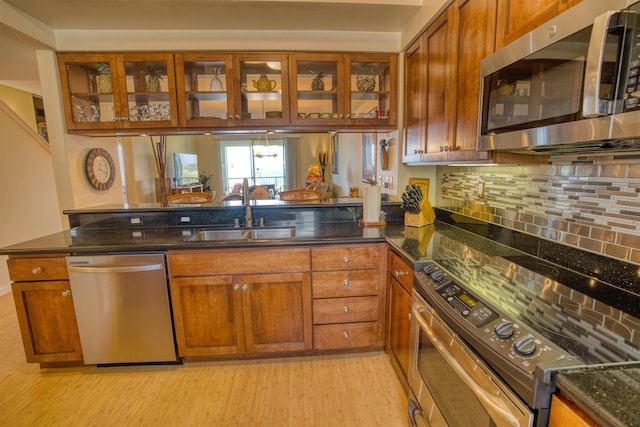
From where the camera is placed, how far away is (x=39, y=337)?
1.98m

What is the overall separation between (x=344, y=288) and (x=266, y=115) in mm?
1487

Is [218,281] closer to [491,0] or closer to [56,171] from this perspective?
[56,171]

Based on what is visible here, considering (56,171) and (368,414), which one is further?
(56,171)

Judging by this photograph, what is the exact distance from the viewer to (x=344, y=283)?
6.64 feet

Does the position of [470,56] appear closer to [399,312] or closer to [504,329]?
[504,329]

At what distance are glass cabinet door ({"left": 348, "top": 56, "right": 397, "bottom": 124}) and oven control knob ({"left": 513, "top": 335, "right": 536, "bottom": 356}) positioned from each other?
1957mm

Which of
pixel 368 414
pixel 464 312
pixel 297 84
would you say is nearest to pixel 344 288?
pixel 368 414

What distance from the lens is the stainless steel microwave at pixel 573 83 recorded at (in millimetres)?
698

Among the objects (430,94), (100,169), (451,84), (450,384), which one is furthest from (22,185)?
(450,384)

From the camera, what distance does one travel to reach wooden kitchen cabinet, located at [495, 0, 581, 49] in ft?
3.19

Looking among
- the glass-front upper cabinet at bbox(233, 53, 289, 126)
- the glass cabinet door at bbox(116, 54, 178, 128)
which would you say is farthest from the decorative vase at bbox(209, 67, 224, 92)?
the glass cabinet door at bbox(116, 54, 178, 128)

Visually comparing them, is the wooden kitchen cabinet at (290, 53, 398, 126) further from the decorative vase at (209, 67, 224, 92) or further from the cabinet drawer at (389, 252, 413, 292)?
the cabinet drawer at (389, 252, 413, 292)

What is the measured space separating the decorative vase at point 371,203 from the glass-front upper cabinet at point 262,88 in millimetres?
857

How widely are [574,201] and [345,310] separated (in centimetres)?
141
